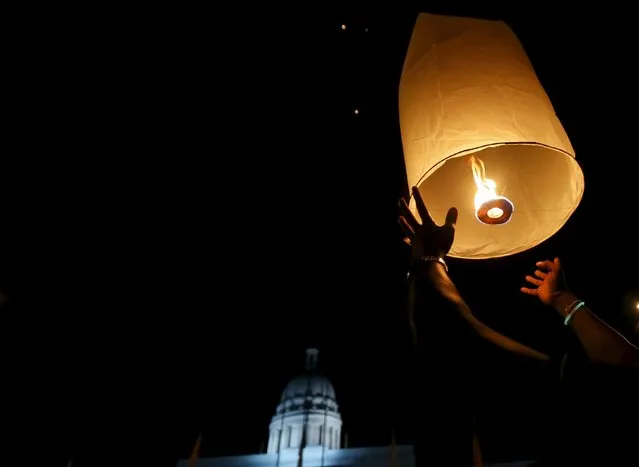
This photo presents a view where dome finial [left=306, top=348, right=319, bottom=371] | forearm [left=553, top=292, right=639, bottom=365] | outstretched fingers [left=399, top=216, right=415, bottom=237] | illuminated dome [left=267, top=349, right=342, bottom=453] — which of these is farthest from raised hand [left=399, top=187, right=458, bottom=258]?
dome finial [left=306, top=348, right=319, bottom=371]

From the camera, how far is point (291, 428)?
56750 millimetres

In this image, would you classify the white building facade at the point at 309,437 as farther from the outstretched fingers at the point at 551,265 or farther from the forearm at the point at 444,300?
the forearm at the point at 444,300

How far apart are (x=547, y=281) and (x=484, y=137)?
0.95 meters

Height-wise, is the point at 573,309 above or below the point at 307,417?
below

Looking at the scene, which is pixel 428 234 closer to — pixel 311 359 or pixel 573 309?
pixel 573 309

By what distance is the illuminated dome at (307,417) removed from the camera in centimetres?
5497

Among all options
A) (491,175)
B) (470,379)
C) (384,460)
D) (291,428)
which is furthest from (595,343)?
(291,428)

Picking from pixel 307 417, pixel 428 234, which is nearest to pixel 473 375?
pixel 428 234

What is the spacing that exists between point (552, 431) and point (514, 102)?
1.52 metres

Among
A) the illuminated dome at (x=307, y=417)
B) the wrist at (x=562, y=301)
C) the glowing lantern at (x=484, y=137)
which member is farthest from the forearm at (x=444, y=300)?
the illuminated dome at (x=307, y=417)

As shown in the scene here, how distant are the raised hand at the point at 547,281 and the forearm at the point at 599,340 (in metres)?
0.16

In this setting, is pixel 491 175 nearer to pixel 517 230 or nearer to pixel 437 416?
pixel 517 230

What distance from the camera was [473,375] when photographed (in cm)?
145

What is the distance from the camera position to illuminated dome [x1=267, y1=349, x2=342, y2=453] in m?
55.0
